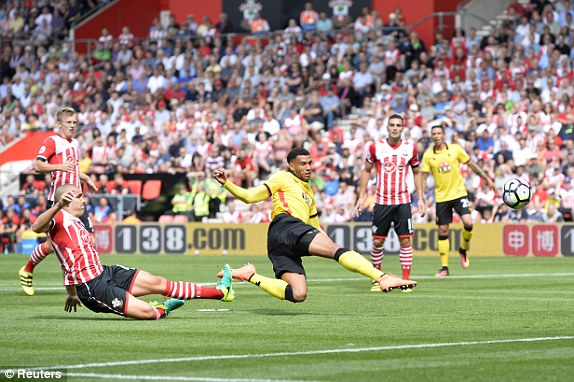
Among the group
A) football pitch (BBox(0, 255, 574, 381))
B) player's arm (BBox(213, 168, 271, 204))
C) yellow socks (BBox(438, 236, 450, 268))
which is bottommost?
football pitch (BBox(0, 255, 574, 381))

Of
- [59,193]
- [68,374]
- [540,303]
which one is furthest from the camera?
[540,303]

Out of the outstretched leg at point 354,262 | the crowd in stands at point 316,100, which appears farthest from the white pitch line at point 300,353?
the crowd in stands at point 316,100

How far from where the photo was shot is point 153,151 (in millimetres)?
37688

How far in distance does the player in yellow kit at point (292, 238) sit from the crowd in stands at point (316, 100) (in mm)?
16480

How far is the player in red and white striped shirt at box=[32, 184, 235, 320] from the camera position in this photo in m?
12.8

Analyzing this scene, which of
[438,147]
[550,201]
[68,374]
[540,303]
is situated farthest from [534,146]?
[68,374]

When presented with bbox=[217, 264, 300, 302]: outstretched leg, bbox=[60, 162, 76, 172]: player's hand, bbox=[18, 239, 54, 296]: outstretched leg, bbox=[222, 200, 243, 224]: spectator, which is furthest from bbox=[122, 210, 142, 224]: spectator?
bbox=[217, 264, 300, 302]: outstretched leg

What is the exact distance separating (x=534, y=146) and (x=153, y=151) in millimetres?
11626

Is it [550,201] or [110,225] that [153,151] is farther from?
[550,201]

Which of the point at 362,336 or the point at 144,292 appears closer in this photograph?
the point at 362,336

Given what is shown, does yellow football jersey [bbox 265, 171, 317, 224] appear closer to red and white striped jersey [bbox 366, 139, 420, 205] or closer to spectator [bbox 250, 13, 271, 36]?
red and white striped jersey [bbox 366, 139, 420, 205]

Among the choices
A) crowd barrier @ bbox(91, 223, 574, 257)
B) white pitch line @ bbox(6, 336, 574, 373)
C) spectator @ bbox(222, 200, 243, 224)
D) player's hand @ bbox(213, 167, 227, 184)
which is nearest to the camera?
white pitch line @ bbox(6, 336, 574, 373)

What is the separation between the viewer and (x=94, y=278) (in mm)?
12859

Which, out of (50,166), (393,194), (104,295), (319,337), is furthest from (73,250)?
(393,194)
